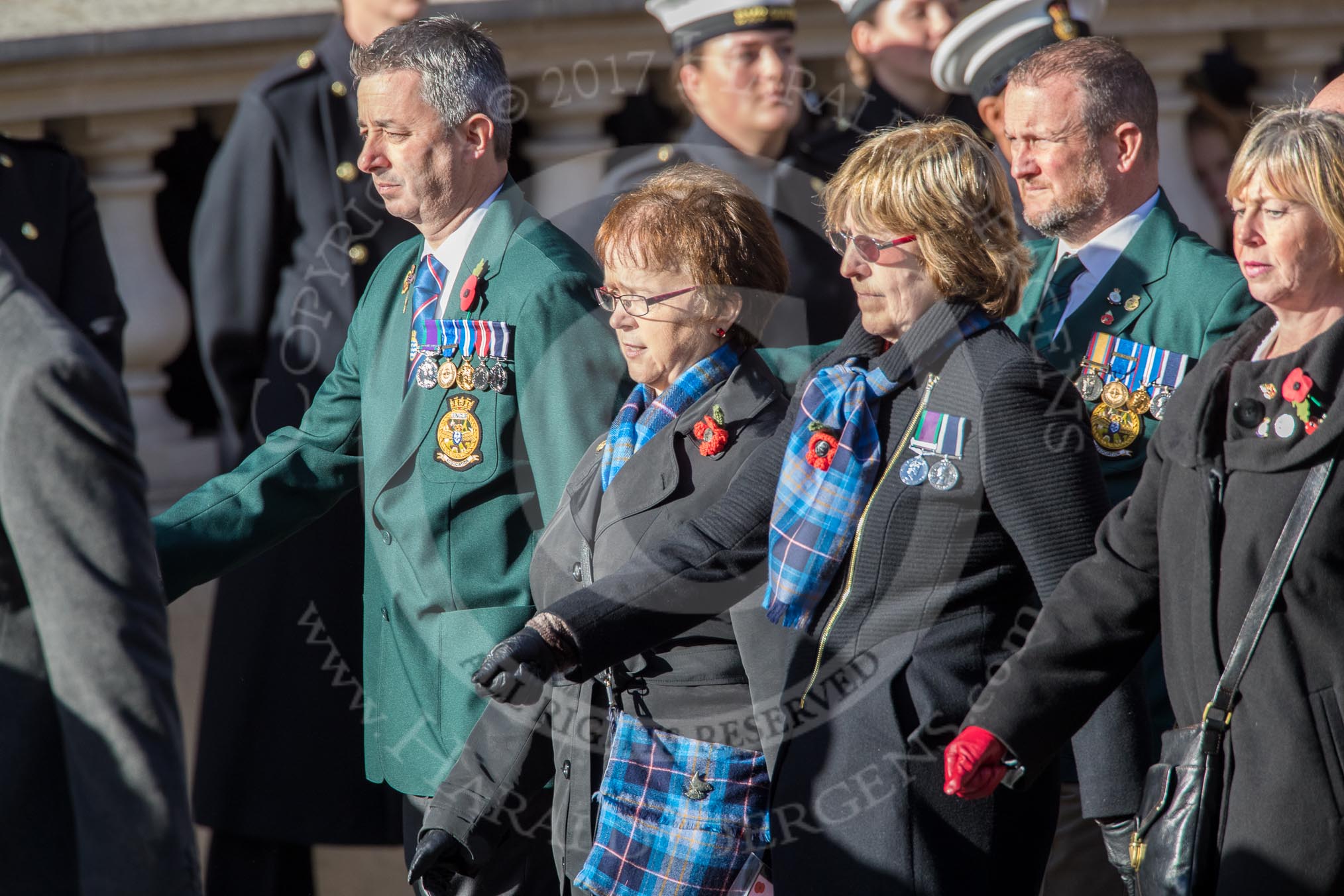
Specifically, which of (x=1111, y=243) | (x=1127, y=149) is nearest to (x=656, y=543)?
(x=1111, y=243)

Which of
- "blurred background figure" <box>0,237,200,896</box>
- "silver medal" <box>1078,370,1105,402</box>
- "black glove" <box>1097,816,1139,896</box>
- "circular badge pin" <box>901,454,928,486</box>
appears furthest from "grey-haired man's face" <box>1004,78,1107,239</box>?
"blurred background figure" <box>0,237,200,896</box>

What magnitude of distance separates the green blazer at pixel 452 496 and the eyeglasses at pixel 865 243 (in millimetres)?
637

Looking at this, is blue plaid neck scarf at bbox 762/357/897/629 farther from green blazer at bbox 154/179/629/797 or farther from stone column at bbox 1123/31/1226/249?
stone column at bbox 1123/31/1226/249

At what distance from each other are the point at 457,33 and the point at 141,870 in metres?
1.96

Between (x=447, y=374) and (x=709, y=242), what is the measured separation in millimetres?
642

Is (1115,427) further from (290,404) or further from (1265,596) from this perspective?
(290,404)

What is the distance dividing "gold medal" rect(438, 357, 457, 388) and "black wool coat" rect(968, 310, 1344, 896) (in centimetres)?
127

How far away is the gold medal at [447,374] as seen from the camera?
3.38m

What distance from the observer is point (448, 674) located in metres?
3.38

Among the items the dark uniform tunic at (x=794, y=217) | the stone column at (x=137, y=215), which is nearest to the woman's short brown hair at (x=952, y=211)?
the dark uniform tunic at (x=794, y=217)

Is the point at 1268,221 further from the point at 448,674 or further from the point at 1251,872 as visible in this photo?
the point at 448,674

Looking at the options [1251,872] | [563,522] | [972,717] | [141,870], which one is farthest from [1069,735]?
[141,870]

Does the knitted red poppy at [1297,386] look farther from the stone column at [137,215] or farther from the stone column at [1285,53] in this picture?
the stone column at [137,215]

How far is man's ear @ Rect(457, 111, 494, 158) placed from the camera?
3439 millimetres
